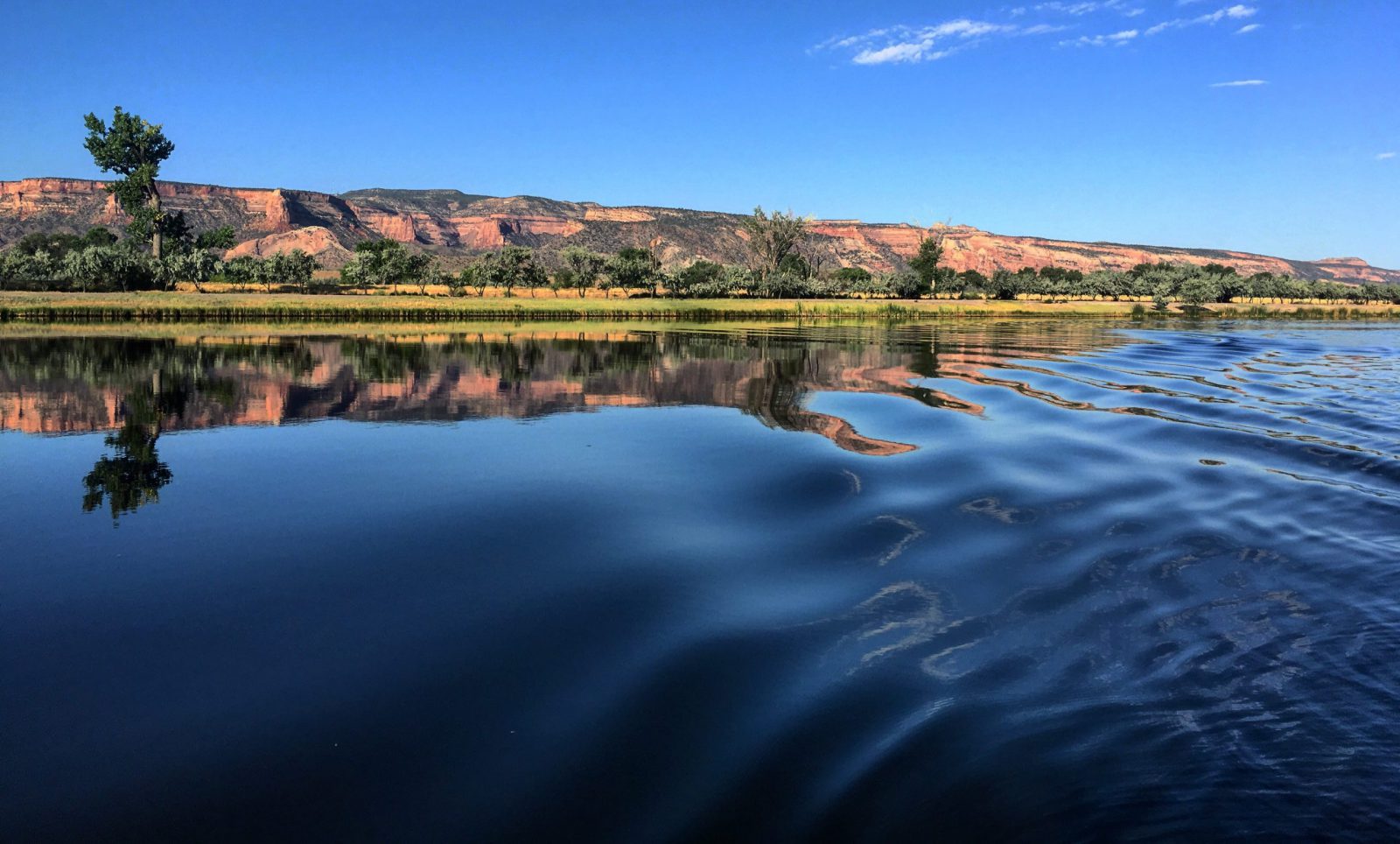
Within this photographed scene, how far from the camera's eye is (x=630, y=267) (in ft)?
340

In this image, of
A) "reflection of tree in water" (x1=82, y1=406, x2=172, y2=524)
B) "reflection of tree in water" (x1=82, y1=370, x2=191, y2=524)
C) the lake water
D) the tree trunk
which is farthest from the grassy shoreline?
the lake water

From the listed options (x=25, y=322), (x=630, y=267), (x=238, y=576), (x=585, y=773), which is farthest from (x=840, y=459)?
(x=630, y=267)

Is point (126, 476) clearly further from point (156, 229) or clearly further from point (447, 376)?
point (156, 229)

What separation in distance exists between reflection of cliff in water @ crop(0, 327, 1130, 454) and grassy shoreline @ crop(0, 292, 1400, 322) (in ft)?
84.5

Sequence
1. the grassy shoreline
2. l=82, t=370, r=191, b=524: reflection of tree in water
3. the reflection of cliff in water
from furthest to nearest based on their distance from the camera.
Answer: the grassy shoreline, the reflection of cliff in water, l=82, t=370, r=191, b=524: reflection of tree in water

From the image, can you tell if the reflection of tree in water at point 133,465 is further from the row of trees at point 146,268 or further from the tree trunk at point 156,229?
the tree trunk at point 156,229

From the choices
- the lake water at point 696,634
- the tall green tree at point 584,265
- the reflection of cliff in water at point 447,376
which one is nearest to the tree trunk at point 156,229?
the tall green tree at point 584,265

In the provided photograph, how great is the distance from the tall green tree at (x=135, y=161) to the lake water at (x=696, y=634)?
93.0m

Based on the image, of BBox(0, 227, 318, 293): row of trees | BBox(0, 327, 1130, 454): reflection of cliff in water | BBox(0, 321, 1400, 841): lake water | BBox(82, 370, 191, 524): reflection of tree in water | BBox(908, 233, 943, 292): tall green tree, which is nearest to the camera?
BBox(0, 321, 1400, 841): lake water

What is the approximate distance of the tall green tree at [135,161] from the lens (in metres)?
91.9

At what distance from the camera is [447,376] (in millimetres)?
28219

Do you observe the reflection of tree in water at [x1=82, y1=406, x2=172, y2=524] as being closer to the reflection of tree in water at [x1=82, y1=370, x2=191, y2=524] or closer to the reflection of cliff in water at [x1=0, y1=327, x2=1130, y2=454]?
the reflection of tree in water at [x1=82, y1=370, x2=191, y2=524]

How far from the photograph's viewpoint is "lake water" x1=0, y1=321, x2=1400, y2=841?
15.5ft

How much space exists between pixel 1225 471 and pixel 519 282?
4078 inches
